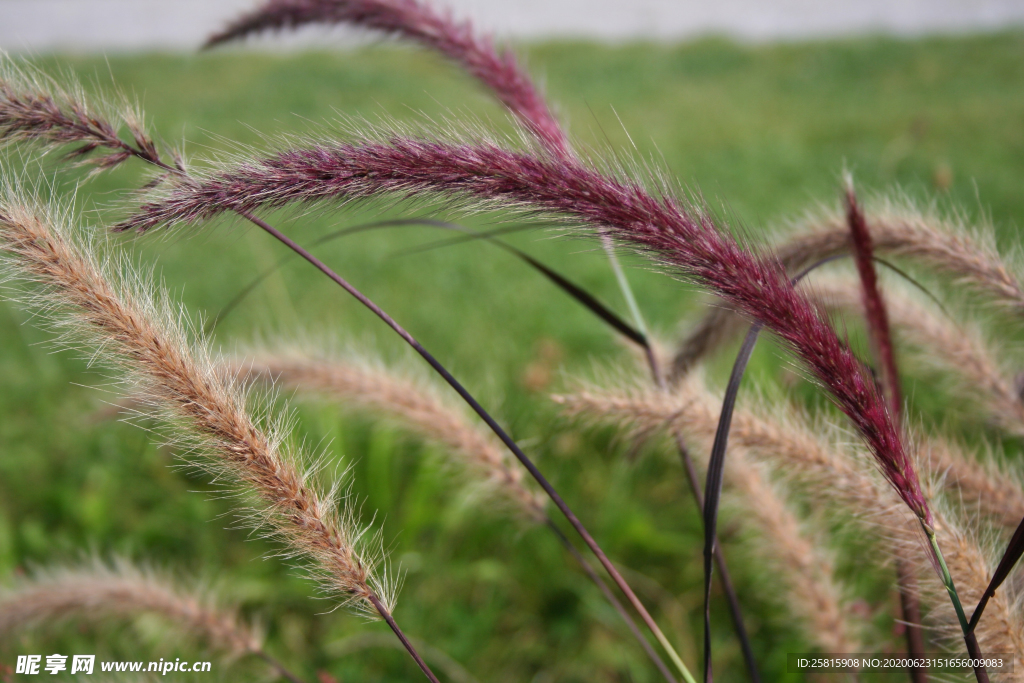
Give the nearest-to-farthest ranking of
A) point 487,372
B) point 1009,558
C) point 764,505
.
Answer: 1. point 1009,558
2. point 764,505
3. point 487,372

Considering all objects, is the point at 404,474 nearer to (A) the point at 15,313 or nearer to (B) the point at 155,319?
(B) the point at 155,319

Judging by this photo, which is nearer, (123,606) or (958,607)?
(958,607)

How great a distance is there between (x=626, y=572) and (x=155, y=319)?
1.02m

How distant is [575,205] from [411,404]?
0.56m

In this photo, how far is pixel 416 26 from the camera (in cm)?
98

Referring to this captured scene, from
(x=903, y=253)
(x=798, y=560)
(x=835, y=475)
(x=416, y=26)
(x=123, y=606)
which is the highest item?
(x=416, y=26)

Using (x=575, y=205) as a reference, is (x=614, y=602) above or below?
below

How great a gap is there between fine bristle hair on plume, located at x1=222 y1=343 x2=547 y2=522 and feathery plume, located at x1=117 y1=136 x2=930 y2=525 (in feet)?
1.39

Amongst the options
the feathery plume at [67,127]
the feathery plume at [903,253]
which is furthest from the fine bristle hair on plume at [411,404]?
the feathery plume at [67,127]

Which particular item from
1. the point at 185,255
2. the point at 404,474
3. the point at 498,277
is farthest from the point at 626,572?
the point at 185,255

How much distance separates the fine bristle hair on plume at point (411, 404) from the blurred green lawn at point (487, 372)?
20cm

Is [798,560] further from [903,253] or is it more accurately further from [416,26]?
[416,26]

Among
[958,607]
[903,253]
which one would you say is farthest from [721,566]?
[903,253]

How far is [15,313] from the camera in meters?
2.38
